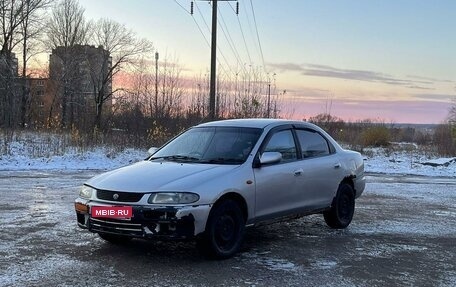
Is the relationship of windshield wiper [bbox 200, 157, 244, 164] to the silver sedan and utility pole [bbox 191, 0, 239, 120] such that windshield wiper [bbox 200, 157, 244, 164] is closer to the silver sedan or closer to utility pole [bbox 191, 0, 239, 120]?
the silver sedan

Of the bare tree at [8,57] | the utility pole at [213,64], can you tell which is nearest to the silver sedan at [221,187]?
the utility pole at [213,64]

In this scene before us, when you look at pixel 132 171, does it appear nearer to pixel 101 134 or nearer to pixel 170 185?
pixel 170 185

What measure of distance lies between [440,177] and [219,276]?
15045 millimetres

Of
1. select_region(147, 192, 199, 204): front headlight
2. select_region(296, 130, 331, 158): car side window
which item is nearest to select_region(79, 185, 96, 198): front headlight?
select_region(147, 192, 199, 204): front headlight

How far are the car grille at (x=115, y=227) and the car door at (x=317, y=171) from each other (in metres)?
2.41

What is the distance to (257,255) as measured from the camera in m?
6.39

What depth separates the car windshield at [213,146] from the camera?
6648 mm

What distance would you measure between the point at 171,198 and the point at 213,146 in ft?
4.62

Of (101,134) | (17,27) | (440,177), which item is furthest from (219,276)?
(17,27)

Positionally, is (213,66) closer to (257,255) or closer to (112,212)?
(257,255)

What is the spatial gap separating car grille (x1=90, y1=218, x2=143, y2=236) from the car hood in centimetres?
36

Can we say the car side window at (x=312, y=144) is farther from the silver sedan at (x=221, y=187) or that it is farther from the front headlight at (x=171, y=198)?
the front headlight at (x=171, y=198)

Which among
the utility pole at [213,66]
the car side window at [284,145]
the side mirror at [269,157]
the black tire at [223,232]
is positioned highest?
the utility pole at [213,66]

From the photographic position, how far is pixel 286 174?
22.8 feet
